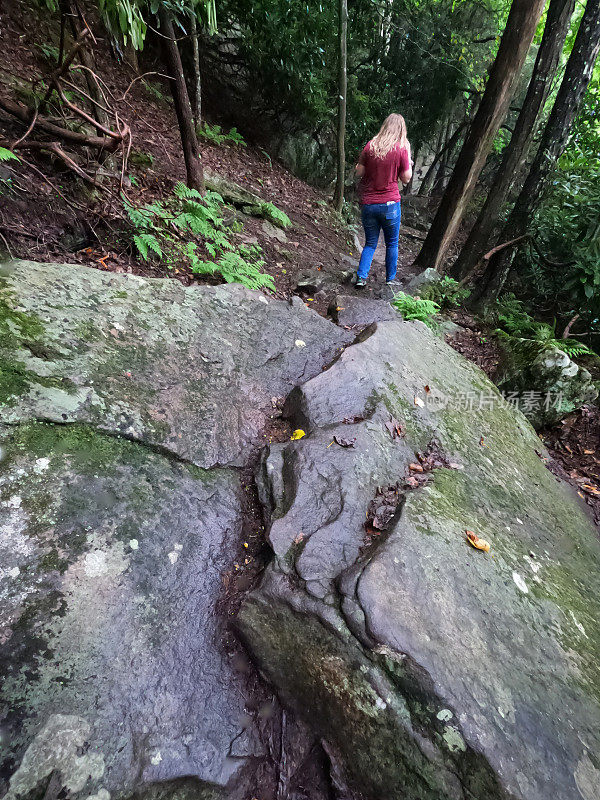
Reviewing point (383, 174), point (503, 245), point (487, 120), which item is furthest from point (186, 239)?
point (487, 120)

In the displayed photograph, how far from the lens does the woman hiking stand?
4.90m

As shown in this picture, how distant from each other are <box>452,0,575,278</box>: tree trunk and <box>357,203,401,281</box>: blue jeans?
6.40 feet

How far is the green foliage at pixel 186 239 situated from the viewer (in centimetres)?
397

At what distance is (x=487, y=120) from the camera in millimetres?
5906

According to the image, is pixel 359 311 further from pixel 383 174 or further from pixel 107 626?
pixel 107 626

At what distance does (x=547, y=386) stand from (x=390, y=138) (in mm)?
3525

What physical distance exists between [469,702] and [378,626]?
44 centimetres

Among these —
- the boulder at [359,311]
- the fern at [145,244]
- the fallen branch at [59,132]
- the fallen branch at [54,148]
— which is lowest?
the boulder at [359,311]

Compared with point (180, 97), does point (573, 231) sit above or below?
above

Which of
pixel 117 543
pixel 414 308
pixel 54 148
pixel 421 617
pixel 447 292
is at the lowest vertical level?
pixel 117 543

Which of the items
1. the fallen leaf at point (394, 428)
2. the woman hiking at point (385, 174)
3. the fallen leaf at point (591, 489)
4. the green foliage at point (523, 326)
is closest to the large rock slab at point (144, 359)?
the fallen leaf at point (394, 428)

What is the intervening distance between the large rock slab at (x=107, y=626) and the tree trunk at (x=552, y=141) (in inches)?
241

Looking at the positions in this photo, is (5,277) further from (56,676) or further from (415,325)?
(415,325)

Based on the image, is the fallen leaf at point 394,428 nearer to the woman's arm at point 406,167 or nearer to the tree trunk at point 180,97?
the woman's arm at point 406,167
